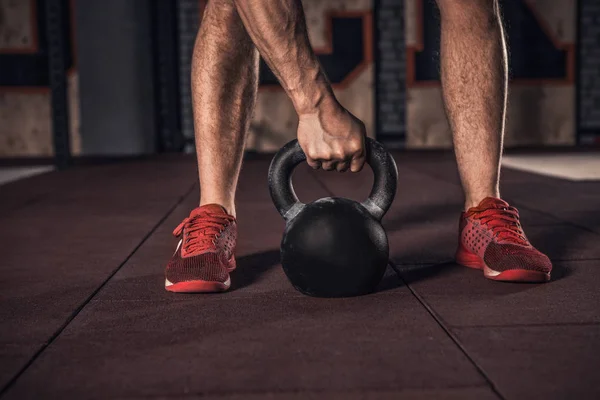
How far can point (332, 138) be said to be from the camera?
1457 mm

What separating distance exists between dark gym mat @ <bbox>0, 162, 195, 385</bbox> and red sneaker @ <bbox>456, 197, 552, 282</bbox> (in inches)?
34.2

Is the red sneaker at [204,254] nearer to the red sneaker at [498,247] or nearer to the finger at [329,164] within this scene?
the finger at [329,164]

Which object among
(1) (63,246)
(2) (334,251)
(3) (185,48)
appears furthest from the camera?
(3) (185,48)

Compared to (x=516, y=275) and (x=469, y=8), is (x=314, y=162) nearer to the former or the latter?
(x=516, y=275)

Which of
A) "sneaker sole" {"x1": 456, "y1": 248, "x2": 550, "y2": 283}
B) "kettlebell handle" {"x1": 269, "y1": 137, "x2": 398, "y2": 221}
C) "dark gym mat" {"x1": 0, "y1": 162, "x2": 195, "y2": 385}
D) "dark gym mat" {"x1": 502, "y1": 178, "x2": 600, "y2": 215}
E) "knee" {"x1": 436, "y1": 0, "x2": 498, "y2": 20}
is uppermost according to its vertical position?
"knee" {"x1": 436, "y1": 0, "x2": 498, "y2": 20}

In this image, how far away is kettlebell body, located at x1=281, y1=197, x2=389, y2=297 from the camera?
1.49 metres

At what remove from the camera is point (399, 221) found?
8.60 feet

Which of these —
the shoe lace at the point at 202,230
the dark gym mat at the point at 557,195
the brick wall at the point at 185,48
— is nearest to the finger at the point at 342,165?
the shoe lace at the point at 202,230

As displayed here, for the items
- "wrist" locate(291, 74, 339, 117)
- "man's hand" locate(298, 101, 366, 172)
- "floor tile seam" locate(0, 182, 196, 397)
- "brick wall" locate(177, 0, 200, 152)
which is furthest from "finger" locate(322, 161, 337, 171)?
"brick wall" locate(177, 0, 200, 152)

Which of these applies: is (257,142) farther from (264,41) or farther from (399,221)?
(264,41)

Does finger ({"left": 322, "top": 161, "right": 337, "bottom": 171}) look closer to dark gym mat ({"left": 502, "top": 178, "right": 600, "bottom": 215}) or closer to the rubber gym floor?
the rubber gym floor

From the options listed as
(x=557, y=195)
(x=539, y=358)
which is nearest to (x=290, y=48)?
(x=539, y=358)

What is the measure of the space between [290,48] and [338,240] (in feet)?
1.29

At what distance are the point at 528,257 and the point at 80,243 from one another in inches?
52.7
